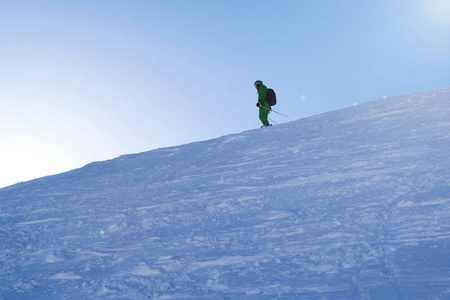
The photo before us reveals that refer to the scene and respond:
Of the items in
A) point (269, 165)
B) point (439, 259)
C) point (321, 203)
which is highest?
point (269, 165)

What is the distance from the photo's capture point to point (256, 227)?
347 cm

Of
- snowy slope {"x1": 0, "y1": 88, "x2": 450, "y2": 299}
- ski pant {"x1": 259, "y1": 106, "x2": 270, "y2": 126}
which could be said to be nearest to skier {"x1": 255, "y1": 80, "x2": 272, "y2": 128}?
ski pant {"x1": 259, "y1": 106, "x2": 270, "y2": 126}

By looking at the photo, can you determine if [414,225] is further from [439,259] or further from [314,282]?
[314,282]

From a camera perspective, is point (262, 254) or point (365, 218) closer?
point (262, 254)

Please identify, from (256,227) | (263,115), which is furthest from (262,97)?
(256,227)

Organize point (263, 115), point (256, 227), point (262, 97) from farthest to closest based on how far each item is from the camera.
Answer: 1. point (263, 115)
2. point (262, 97)
3. point (256, 227)

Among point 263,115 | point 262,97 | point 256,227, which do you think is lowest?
point 256,227

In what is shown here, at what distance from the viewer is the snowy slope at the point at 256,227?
252cm

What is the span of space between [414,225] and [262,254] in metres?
1.24

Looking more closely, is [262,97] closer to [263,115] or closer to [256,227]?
[263,115]

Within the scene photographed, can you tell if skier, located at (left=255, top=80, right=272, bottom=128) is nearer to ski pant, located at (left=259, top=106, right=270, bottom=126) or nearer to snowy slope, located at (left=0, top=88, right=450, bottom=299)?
ski pant, located at (left=259, top=106, right=270, bottom=126)

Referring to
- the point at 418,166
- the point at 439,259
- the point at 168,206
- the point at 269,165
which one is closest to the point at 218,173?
the point at 269,165

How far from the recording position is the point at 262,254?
2.92m

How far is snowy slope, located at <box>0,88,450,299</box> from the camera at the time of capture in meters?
2.52
